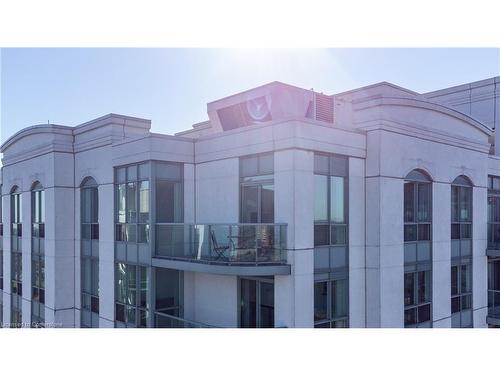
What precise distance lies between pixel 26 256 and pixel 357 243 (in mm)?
12788

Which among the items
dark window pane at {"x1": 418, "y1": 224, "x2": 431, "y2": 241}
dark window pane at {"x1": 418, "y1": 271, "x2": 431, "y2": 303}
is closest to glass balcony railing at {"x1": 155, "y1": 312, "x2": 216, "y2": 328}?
dark window pane at {"x1": 418, "y1": 271, "x2": 431, "y2": 303}

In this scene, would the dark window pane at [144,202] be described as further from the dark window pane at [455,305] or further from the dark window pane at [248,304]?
the dark window pane at [455,305]

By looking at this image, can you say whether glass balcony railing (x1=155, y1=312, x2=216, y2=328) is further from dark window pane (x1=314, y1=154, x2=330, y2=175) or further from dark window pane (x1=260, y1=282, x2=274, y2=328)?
dark window pane (x1=314, y1=154, x2=330, y2=175)

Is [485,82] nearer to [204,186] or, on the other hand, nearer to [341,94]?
[341,94]

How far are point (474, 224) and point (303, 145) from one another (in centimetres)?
755

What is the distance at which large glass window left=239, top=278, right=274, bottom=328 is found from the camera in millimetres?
10586

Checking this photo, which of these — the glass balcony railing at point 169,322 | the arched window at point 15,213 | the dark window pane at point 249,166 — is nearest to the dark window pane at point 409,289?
the dark window pane at point 249,166

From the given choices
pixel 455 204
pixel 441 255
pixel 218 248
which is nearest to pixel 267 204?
pixel 218 248

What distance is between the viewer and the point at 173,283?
12609mm

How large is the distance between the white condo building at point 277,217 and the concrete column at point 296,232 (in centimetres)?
3

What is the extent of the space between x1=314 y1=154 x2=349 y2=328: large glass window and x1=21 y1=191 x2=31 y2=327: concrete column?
11.8m

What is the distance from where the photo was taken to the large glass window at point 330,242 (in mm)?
10414

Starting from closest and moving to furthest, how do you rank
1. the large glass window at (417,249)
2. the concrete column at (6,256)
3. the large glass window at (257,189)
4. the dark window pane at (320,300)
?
the dark window pane at (320,300), the large glass window at (257,189), the large glass window at (417,249), the concrete column at (6,256)

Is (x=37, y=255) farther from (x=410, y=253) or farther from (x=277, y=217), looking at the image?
(x=410, y=253)
